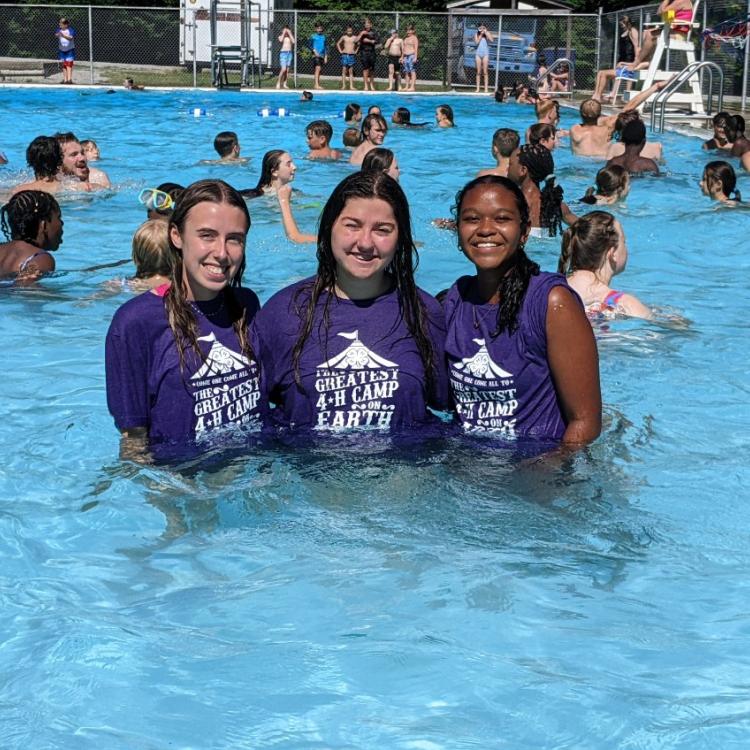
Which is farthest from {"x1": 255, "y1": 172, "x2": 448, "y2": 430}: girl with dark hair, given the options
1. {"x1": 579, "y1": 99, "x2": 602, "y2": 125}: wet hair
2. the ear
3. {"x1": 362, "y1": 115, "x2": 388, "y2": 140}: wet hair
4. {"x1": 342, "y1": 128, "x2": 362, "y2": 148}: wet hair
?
{"x1": 342, "y1": 128, "x2": 362, "y2": 148}: wet hair

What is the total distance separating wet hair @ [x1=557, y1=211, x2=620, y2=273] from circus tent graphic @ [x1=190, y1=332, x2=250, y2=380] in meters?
3.48

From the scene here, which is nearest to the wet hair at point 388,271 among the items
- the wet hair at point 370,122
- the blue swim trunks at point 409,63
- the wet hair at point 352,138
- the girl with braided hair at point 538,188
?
the girl with braided hair at point 538,188

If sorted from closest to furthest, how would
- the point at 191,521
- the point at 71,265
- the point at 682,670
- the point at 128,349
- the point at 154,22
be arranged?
1. the point at 682,670
2. the point at 128,349
3. the point at 191,521
4. the point at 71,265
5. the point at 154,22

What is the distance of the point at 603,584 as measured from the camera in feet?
13.7

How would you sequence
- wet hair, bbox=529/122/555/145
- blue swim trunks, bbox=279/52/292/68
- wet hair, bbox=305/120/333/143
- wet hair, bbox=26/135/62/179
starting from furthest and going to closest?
blue swim trunks, bbox=279/52/292/68 < wet hair, bbox=305/120/333/143 < wet hair, bbox=529/122/555/145 < wet hair, bbox=26/135/62/179

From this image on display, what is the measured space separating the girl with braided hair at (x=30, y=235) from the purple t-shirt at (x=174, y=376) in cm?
463

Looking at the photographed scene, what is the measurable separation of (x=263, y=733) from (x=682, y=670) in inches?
52.5

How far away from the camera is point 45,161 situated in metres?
12.1

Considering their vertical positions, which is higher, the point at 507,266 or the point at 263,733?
the point at 507,266

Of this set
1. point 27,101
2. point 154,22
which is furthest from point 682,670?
point 154,22

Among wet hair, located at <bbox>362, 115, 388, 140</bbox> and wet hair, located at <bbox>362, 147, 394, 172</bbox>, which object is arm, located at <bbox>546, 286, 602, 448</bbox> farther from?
wet hair, located at <bbox>362, 115, 388, 140</bbox>

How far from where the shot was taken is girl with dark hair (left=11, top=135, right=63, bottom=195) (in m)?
12.0

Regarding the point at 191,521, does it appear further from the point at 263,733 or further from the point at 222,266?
the point at 263,733

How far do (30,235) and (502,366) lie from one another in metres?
5.53
